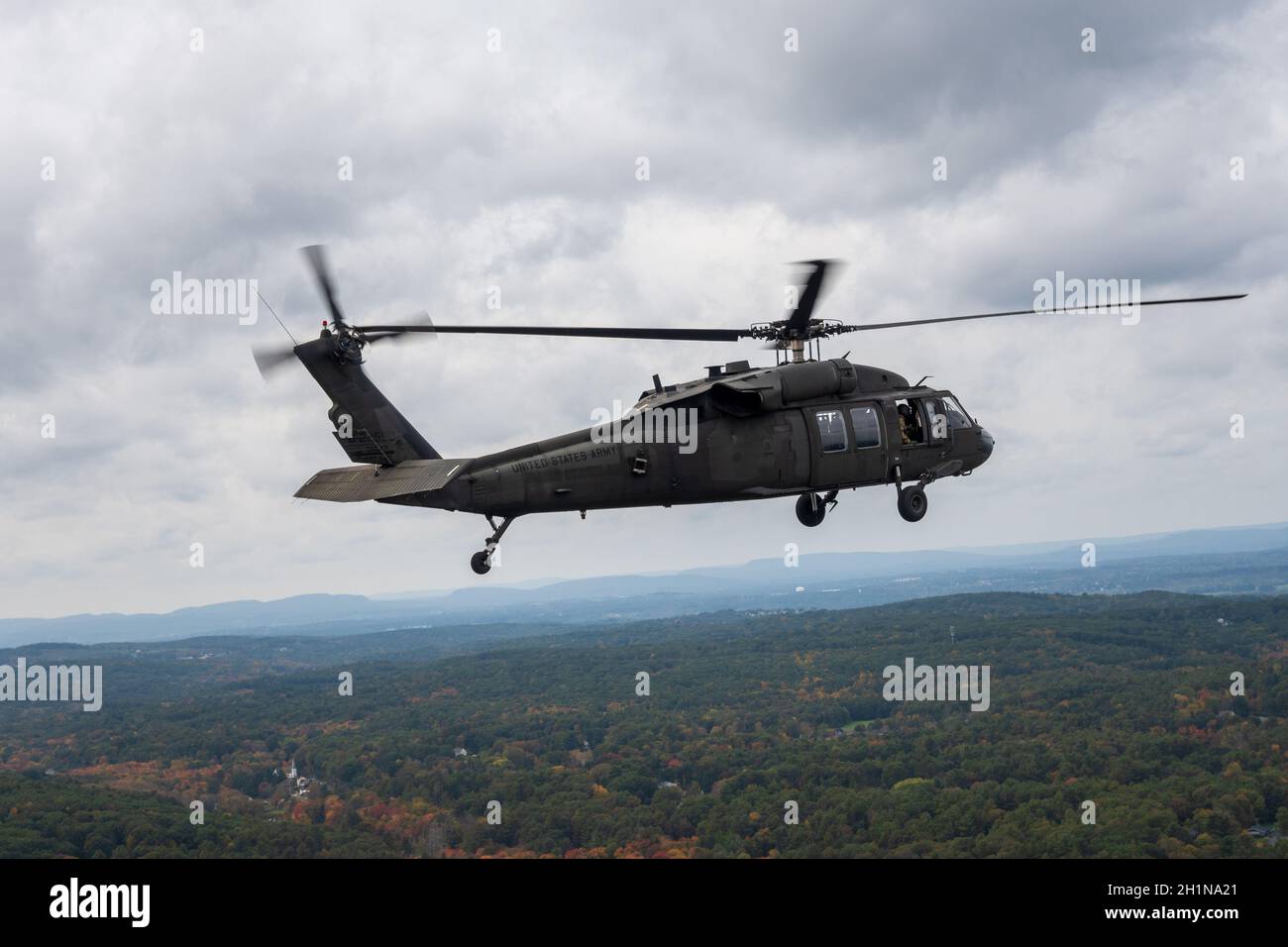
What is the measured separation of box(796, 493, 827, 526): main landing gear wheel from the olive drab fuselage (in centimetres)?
105

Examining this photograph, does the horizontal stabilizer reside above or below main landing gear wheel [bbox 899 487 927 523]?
above

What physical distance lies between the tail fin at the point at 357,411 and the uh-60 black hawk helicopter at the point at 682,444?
0.03 meters

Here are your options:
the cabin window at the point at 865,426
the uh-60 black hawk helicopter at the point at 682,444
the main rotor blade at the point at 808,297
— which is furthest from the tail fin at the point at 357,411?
the cabin window at the point at 865,426

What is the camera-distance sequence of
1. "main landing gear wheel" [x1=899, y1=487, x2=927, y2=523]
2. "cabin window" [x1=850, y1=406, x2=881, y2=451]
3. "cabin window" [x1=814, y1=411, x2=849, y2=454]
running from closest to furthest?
1. "cabin window" [x1=814, y1=411, x2=849, y2=454]
2. "cabin window" [x1=850, y1=406, x2=881, y2=451]
3. "main landing gear wheel" [x1=899, y1=487, x2=927, y2=523]

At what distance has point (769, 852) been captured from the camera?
628ft

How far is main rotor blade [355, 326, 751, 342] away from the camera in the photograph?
943 inches

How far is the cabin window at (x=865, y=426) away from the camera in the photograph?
101 feet

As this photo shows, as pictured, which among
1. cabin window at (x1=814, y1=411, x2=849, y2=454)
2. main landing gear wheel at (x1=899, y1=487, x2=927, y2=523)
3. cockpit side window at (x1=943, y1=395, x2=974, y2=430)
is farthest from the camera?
cockpit side window at (x1=943, y1=395, x2=974, y2=430)

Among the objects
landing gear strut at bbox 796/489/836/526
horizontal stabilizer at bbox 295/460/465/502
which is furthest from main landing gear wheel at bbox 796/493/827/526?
horizontal stabilizer at bbox 295/460/465/502

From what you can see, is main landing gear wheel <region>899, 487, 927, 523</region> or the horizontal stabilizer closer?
the horizontal stabilizer

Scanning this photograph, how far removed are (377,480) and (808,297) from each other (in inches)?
481

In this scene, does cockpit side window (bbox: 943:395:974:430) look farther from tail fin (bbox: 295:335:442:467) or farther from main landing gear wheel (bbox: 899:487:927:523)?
tail fin (bbox: 295:335:442:467)
